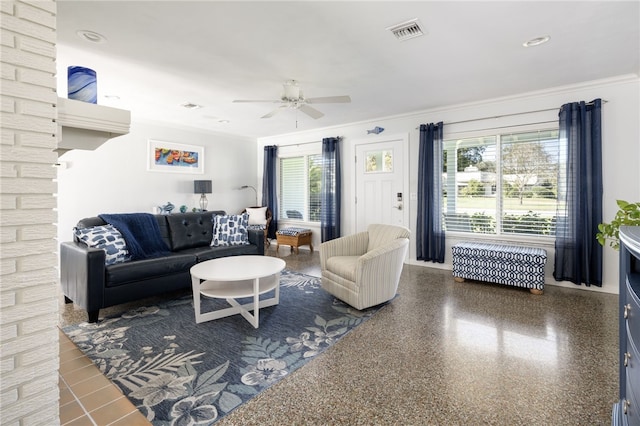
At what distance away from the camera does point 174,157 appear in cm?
595

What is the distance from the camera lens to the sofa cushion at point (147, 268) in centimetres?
298

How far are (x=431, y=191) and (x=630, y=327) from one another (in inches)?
150

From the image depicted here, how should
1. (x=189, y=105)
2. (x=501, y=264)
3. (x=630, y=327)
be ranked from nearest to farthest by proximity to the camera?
1. (x=630, y=327)
2. (x=501, y=264)
3. (x=189, y=105)

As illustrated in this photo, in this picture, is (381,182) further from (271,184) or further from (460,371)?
(460,371)

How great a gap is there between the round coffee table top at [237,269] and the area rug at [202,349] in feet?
1.54

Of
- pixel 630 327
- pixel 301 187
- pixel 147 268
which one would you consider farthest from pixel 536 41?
pixel 301 187

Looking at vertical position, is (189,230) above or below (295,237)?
above

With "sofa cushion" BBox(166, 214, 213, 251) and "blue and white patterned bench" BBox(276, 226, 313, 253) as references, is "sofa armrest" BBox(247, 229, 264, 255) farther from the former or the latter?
"blue and white patterned bench" BBox(276, 226, 313, 253)

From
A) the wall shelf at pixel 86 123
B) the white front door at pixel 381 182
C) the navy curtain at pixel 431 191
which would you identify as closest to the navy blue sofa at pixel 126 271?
the wall shelf at pixel 86 123

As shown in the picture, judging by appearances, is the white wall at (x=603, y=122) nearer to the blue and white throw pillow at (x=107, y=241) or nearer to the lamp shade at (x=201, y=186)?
the lamp shade at (x=201, y=186)


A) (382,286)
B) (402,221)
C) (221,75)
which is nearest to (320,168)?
(402,221)

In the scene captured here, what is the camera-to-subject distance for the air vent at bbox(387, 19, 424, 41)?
248cm

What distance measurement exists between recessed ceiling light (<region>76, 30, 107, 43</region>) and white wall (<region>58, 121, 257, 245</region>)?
2.58 m

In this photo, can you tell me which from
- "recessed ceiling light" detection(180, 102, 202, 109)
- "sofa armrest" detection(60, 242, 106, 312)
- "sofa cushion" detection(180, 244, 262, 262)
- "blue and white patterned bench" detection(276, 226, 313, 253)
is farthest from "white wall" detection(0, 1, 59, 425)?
"blue and white patterned bench" detection(276, 226, 313, 253)
